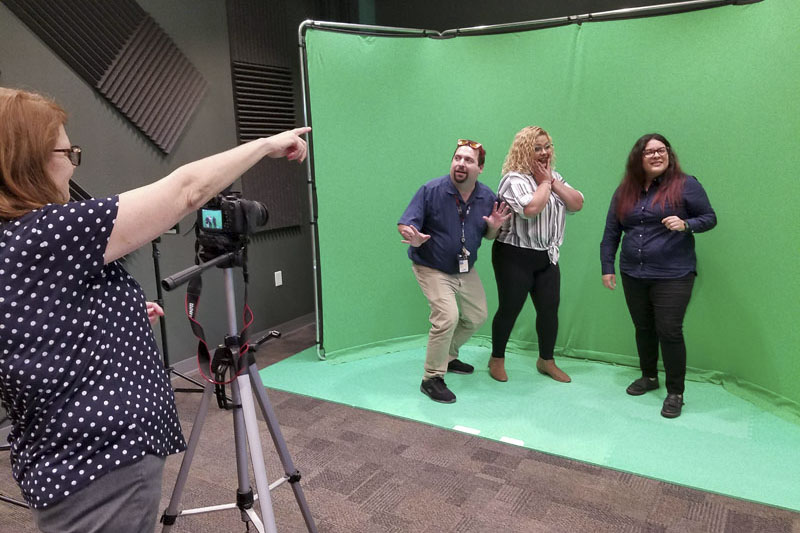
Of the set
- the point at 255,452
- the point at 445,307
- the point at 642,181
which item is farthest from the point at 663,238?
the point at 255,452

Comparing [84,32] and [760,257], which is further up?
[84,32]

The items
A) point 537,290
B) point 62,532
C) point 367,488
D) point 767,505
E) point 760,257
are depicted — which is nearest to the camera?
point 62,532

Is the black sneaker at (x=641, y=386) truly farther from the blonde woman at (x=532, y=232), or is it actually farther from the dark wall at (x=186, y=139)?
the dark wall at (x=186, y=139)

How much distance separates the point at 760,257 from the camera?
3.15m

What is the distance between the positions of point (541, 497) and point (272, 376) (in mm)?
2061

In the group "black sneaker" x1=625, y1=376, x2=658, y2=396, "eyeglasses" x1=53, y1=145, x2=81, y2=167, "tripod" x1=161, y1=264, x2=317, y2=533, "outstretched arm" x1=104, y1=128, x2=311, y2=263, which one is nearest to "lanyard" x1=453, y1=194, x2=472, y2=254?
"black sneaker" x1=625, y1=376, x2=658, y2=396

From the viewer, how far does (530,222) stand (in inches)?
129

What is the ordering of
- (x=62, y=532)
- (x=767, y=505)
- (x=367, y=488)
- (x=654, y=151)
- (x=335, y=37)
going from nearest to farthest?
1. (x=62, y=532)
2. (x=767, y=505)
3. (x=367, y=488)
4. (x=654, y=151)
5. (x=335, y=37)

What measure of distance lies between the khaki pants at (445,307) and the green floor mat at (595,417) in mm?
272

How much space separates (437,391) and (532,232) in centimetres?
109

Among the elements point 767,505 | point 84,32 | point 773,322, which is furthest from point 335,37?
point 767,505

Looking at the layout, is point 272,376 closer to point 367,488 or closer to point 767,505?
point 367,488

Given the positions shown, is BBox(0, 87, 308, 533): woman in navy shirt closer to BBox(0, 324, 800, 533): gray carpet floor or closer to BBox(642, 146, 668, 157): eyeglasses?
BBox(0, 324, 800, 533): gray carpet floor

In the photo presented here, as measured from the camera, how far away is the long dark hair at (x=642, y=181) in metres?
2.94
